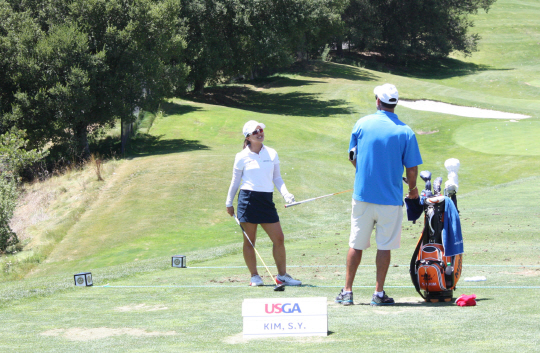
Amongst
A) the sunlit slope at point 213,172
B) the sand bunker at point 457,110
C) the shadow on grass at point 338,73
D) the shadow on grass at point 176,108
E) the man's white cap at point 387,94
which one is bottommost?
the sunlit slope at point 213,172

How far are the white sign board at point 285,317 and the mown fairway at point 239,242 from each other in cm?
13

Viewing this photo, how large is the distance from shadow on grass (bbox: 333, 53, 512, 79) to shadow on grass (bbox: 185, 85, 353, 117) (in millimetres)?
20226

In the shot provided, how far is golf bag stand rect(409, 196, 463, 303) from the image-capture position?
A: 5.97 metres

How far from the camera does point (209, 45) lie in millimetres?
39094

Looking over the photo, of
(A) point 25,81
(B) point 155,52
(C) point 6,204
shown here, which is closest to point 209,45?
(B) point 155,52

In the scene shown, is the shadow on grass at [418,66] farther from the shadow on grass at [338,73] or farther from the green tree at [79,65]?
the green tree at [79,65]

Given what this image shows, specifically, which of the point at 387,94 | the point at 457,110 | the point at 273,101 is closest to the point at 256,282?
the point at 387,94

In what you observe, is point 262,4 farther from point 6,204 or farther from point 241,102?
point 6,204

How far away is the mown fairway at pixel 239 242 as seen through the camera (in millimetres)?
4934

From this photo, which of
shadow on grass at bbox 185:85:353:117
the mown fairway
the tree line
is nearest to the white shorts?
the mown fairway

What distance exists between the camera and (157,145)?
29281mm

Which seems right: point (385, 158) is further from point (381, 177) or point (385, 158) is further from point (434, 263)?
point (434, 263)

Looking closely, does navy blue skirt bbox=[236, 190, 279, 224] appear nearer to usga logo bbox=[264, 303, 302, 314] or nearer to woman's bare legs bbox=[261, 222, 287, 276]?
woman's bare legs bbox=[261, 222, 287, 276]

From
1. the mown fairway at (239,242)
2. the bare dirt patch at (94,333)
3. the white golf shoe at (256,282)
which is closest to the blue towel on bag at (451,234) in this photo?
the mown fairway at (239,242)
